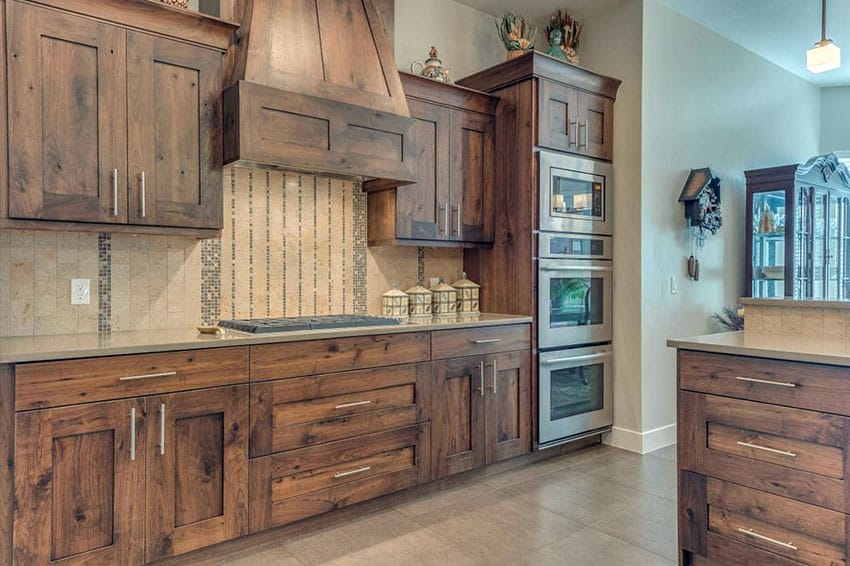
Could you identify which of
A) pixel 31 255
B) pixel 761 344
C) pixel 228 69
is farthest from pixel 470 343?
pixel 31 255

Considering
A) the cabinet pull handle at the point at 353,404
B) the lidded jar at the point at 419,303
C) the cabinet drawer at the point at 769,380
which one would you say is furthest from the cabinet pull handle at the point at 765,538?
the lidded jar at the point at 419,303

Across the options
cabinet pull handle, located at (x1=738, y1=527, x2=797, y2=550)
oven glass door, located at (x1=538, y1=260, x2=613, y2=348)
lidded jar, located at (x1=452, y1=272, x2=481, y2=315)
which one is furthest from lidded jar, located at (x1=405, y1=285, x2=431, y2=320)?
cabinet pull handle, located at (x1=738, y1=527, x2=797, y2=550)

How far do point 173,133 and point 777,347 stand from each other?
8.60 feet

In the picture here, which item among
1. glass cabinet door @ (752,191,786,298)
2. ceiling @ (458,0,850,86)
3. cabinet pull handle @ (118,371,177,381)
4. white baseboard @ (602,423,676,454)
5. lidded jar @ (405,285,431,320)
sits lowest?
white baseboard @ (602,423,676,454)

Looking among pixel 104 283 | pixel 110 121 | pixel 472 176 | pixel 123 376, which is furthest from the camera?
pixel 472 176

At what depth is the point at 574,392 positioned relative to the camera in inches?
147

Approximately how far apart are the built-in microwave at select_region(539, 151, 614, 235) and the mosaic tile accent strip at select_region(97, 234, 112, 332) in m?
2.43

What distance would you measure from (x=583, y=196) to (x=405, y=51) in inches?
60.5

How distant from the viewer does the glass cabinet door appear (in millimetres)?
4809

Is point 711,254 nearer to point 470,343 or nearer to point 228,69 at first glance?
point 470,343

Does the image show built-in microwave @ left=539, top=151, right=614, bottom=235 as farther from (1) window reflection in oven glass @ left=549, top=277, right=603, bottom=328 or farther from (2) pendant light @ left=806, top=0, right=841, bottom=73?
(2) pendant light @ left=806, top=0, right=841, bottom=73

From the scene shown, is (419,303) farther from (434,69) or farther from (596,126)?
(596,126)

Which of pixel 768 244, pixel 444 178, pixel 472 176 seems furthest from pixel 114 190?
pixel 768 244

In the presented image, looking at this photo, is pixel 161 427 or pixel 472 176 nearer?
pixel 161 427
